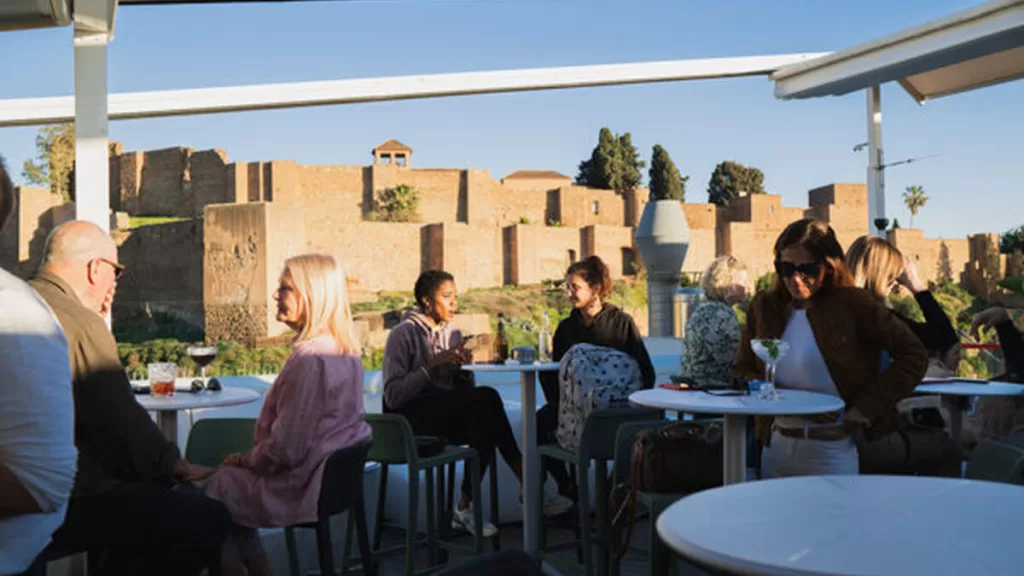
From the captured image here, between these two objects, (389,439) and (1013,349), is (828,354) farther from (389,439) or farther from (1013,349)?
(1013,349)

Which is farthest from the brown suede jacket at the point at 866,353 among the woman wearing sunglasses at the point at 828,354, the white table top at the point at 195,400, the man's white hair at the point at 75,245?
the man's white hair at the point at 75,245

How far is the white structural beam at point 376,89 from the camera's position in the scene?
3900 millimetres

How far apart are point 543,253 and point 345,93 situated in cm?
3226

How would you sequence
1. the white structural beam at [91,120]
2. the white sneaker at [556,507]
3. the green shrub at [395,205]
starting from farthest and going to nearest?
the green shrub at [395,205]
the white sneaker at [556,507]
the white structural beam at [91,120]

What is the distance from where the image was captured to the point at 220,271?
29312 millimetres

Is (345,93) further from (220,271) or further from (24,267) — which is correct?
(24,267)

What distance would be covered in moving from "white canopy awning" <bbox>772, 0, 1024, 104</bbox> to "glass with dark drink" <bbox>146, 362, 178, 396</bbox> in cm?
297

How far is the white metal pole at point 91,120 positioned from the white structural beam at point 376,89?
→ 895mm

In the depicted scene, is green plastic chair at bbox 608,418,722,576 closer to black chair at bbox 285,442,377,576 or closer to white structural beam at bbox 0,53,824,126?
black chair at bbox 285,442,377,576

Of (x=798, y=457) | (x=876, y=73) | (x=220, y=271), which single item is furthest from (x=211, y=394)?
(x=220, y=271)

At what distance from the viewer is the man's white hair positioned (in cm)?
186

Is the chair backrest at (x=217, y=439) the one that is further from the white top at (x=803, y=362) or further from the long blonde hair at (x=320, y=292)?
the white top at (x=803, y=362)

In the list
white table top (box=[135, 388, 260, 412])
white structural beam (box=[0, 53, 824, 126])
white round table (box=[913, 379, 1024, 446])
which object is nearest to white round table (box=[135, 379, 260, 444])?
white table top (box=[135, 388, 260, 412])

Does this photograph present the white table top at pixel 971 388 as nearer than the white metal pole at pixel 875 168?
Yes
